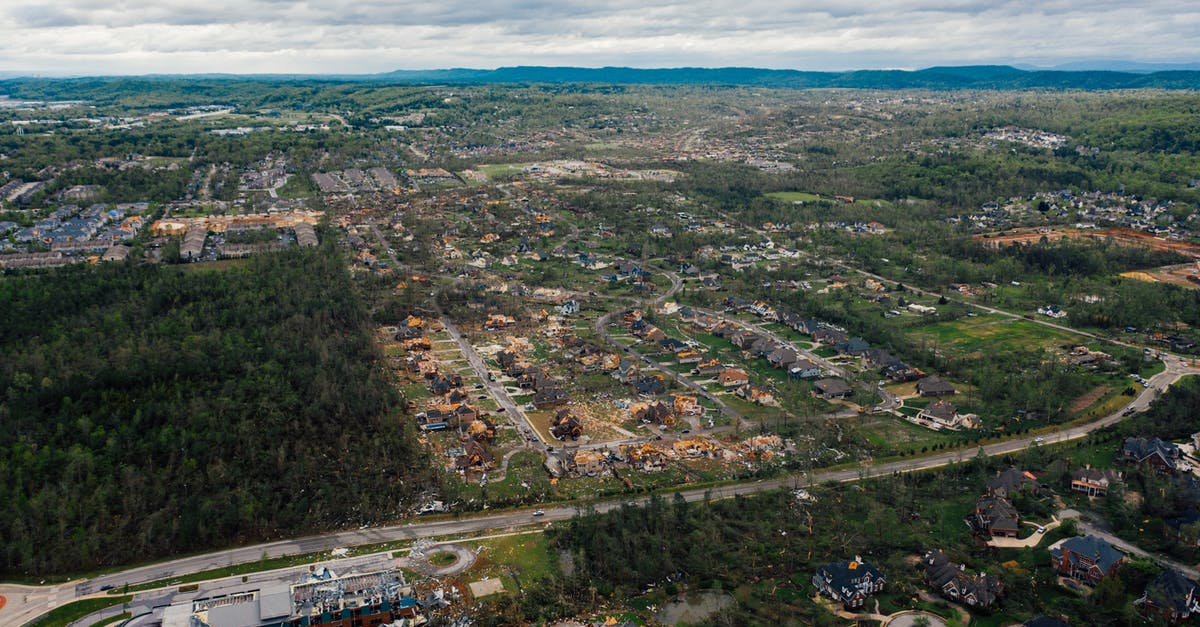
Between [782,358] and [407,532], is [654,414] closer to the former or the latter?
[782,358]

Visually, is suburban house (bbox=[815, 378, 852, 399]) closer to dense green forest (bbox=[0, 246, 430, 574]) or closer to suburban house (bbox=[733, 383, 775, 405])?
suburban house (bbox=[733, 383, 775, 405])

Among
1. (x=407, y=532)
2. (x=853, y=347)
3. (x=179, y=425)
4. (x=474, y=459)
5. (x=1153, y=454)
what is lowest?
(x=407, y=532)

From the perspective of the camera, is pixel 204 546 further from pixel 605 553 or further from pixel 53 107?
pixel 53 107

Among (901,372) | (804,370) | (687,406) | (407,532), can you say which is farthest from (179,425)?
(901,372)

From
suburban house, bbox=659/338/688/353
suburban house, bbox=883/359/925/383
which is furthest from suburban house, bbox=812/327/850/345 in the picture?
suburban house, bbox=659/338/688/353

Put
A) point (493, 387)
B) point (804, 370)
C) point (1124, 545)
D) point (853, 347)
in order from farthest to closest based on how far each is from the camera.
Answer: point (853, 347), point (804, 370), point (493, 387), point (1124, 545)

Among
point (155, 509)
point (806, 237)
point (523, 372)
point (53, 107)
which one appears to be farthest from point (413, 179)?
point (53, 107)

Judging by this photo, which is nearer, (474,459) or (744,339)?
(474,459)
